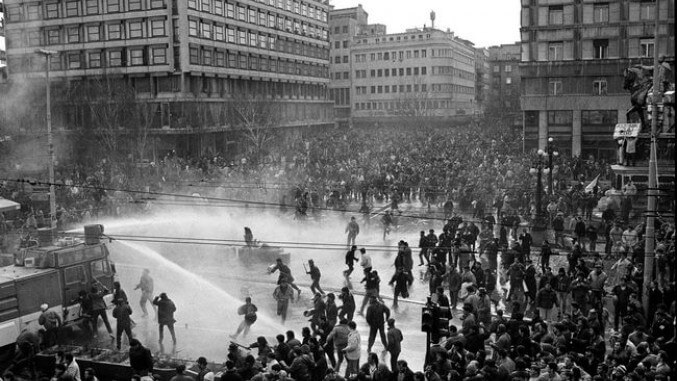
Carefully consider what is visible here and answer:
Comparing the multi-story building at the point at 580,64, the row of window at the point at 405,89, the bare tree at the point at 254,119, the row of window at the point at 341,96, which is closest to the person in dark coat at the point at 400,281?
the multi-story building at the point at 580,64

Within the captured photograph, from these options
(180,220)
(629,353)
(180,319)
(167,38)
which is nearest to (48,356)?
(180,319)

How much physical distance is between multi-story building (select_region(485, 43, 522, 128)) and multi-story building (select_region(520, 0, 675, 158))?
5269 cm

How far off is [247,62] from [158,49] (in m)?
11.8

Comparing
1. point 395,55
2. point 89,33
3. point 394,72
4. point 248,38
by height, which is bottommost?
point 89,33

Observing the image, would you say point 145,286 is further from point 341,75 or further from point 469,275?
point 341,75

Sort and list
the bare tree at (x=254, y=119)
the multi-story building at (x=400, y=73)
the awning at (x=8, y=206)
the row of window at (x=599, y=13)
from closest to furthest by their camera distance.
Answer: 1. the awning at (x=8, y=206)
2. the row of window at (x=599, y=13)
3. the bare tree at (x=254, y=119)
4. the multi-story building at (x=400, y=73)

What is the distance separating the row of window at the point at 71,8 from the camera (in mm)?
59781

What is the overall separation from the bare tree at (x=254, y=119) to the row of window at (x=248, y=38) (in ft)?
20.6

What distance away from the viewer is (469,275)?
1814 cm

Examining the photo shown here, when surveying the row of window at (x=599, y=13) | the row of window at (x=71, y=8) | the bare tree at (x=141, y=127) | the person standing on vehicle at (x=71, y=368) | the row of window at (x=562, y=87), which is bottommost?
the person standing on vehicle at (x=71, y=368)

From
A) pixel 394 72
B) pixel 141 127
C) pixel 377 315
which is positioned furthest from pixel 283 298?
pixel 394 72

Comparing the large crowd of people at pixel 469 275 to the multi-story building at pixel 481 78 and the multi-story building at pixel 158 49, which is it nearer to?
the multi-story building at pixel 158 49

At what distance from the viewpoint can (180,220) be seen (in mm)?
31344

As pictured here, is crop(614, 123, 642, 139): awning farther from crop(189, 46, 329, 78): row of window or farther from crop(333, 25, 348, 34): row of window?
crop(333, 25, 348, 34): row of window
